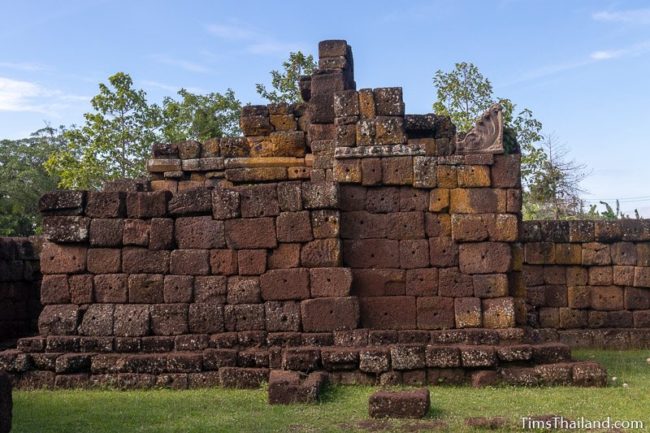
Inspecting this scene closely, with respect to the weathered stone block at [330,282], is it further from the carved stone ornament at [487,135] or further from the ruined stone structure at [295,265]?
the carved stone ornament at [487,135]

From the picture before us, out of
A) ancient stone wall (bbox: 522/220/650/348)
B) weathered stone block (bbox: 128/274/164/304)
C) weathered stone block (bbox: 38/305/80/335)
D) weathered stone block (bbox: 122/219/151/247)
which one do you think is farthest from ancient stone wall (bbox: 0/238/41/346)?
ancient stone wall (bbox: 522/220/650/348)

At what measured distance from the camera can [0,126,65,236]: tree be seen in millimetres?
41500

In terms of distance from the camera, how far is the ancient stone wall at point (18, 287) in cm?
1608

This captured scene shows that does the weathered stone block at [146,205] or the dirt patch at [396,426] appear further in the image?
the weathered stone block at [146,205]

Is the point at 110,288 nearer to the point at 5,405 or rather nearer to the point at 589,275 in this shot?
the point at 5,405

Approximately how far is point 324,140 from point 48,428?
728cm

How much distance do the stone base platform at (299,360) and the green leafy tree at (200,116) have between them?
2396 cm

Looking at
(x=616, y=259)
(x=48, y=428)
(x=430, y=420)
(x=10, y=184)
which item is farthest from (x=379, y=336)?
(x=10, y=184)

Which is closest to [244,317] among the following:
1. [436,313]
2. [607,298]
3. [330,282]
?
[330,282]

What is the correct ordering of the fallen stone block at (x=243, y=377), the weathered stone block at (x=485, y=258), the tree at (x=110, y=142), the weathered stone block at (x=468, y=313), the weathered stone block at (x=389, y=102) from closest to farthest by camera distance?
the fallen stone block at (x=243, y=377)
the weathered stone block at (x=468, y=313)
the weathered stone block at (x=485, y=258)
the weathered stone block at (x=389, y=102)
the tree at (x=110, y=142)

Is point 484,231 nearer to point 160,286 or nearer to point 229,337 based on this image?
point 229,337

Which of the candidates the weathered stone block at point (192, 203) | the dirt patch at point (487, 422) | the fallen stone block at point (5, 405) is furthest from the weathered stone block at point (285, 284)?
the fallen stone block at point (5, 405)

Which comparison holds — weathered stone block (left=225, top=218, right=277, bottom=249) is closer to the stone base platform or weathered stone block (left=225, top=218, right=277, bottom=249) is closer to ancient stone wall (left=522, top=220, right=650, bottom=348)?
the stone base platform

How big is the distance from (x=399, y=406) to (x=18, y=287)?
10413mm
